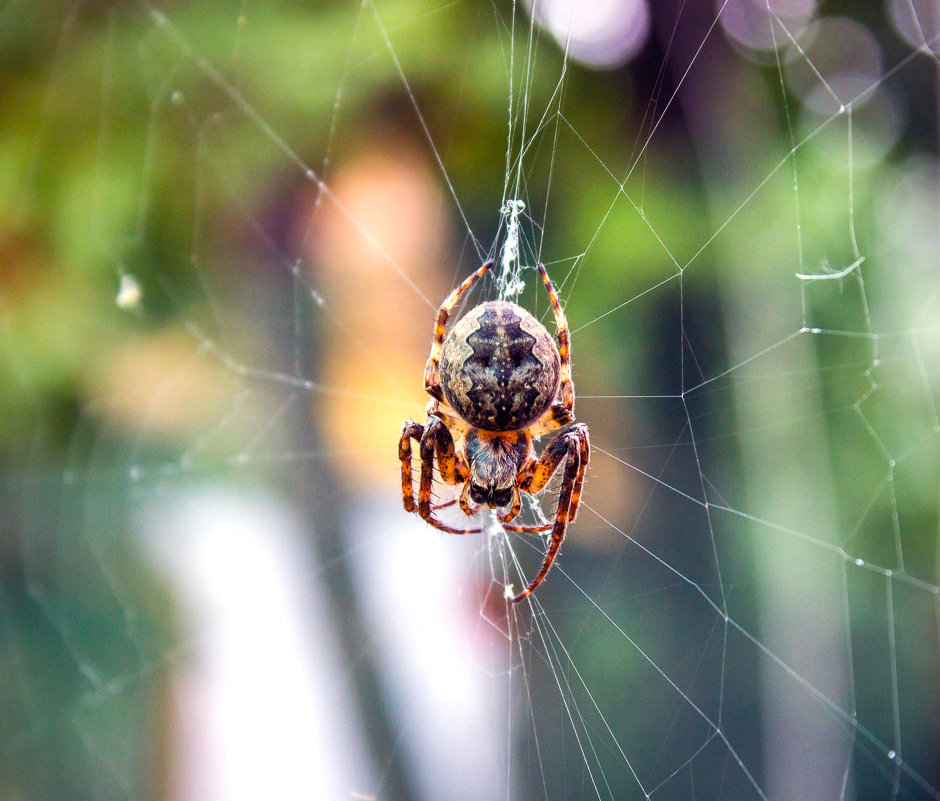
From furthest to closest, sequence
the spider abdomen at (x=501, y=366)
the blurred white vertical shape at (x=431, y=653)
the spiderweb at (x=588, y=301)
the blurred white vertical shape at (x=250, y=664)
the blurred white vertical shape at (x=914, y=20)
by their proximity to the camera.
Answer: the blurred white vertical shape at (x=250, y=664)
the blurred white vertical shape at (x=431, y=653)
the spiderweb at (x=588, y=301)
the blurred white vertical shape at (x=914, y=20)
the spider abdomen at (x=501, y=366)

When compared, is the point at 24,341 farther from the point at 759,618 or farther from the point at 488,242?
the point at 759,618

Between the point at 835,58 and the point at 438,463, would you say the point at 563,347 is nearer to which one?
the point at 438,463

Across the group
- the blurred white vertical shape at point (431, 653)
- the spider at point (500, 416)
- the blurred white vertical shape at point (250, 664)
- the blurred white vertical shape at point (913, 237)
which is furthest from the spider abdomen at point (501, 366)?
the blurred white vertical shape at point (250, 664)

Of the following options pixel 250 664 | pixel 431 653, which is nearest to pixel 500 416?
pixel 431 653

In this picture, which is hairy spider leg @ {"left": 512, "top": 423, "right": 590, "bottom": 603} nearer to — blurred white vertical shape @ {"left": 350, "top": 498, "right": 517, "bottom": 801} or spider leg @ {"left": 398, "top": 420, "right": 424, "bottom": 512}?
spider leg @ {"left": 398, "top": 420, "right": 424, "bottom": 512}

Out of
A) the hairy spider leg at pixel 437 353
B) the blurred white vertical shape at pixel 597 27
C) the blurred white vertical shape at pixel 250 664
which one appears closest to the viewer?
the hairy spider leg at pixel 437 353

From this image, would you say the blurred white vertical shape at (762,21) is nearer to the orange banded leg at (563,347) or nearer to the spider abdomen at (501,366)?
the orange banded leg at (563,347)

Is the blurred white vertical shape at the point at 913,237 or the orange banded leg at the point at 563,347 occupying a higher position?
the blurred white vertical shape at the point at 913,237
